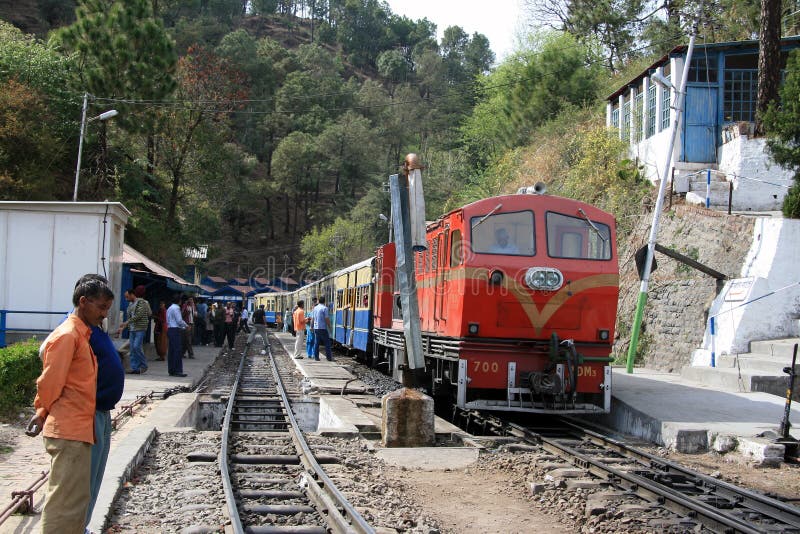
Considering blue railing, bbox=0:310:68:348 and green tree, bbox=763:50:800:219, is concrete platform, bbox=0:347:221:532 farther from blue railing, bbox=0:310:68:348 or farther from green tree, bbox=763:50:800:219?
green tree, bbox=763:50:800:219

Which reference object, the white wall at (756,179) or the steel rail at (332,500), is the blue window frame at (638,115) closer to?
the white wall at (756,179)

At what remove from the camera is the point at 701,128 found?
22.0 meters

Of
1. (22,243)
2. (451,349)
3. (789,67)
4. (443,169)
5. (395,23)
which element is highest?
(395,23)

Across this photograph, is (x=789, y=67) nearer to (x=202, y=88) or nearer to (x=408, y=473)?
(x=408, y=473)

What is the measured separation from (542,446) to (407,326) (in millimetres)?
2231

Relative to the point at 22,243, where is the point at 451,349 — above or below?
below

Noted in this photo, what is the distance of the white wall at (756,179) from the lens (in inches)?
781

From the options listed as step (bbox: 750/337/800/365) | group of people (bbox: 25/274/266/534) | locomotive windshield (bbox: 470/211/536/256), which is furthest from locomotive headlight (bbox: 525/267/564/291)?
group of people (bbox: 25/274/266/534)

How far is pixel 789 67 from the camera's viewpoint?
17031 mm

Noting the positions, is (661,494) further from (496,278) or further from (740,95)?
(740,95)

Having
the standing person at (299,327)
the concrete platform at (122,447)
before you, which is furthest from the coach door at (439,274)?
the standing person at (299,327)

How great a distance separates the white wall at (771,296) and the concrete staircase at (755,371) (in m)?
0.33

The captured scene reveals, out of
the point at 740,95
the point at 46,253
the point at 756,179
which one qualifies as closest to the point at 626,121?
the point at 740,95

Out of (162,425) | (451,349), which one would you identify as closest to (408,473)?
(451,349)
